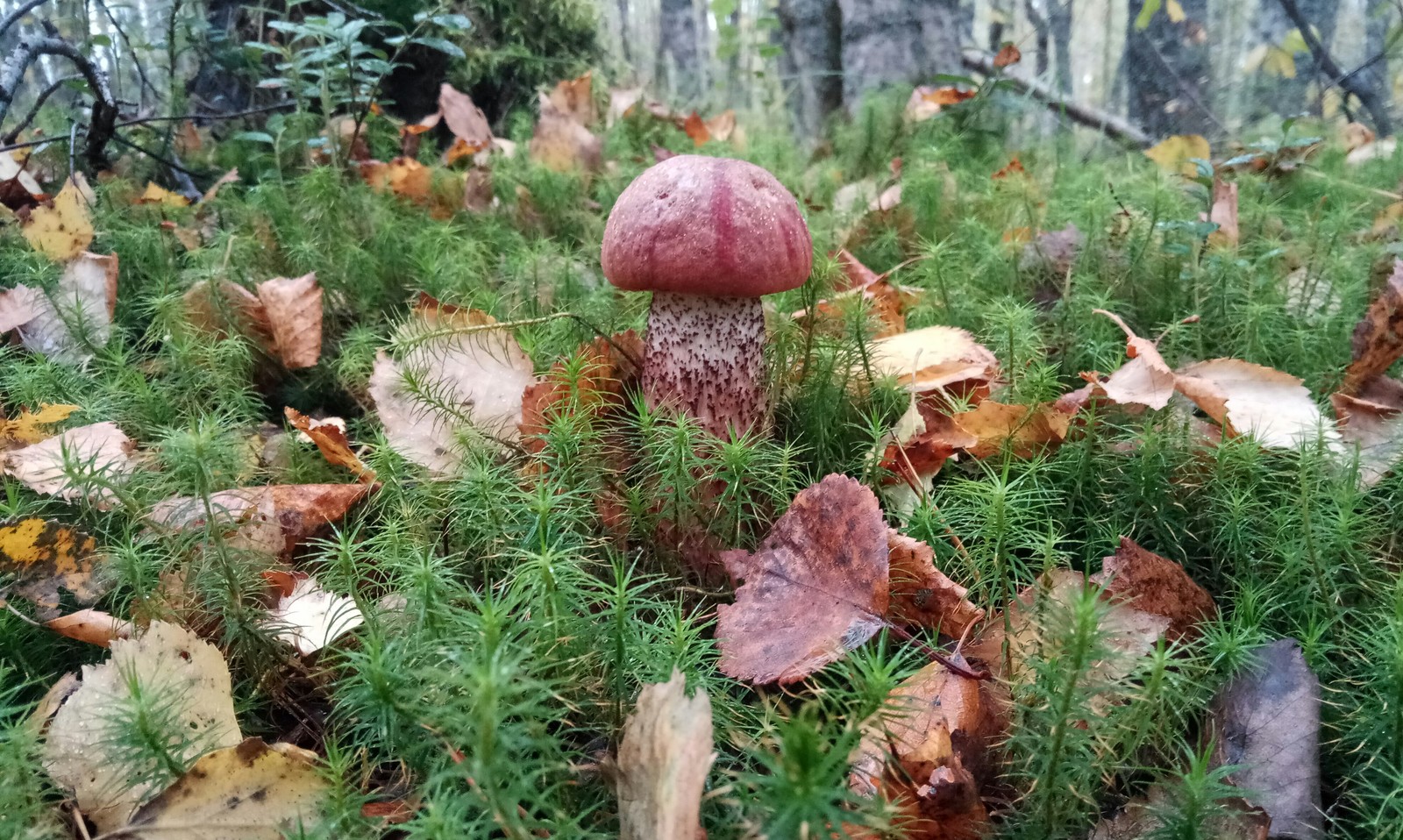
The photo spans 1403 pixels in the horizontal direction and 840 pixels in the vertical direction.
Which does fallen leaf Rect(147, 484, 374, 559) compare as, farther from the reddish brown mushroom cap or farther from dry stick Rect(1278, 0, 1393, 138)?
dry stick Rect(1278, 0, 1393, 138)

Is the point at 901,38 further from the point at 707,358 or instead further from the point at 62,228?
the point at 62,228

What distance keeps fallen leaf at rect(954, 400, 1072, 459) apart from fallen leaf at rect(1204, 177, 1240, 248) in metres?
1.22

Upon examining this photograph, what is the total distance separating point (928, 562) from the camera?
1.23 meters

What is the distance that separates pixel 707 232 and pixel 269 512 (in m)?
0.87

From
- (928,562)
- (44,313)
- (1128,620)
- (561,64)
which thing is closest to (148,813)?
(928,562)

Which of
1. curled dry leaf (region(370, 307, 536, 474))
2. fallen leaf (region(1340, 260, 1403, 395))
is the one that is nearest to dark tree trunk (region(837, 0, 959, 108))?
fallen leaf (region(1340, 260, 1403, 395))

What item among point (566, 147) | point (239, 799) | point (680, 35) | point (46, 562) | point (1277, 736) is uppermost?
point (680, 35)

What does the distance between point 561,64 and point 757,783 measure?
12.5 ft

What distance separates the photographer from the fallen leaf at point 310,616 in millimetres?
1127

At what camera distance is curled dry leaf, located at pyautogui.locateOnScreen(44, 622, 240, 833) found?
942mm

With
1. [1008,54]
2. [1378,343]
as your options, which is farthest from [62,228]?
[1008,54]

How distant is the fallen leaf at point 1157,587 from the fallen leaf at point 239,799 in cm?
110

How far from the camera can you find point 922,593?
123 centimetres

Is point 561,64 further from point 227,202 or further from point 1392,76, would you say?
point 1392,76
